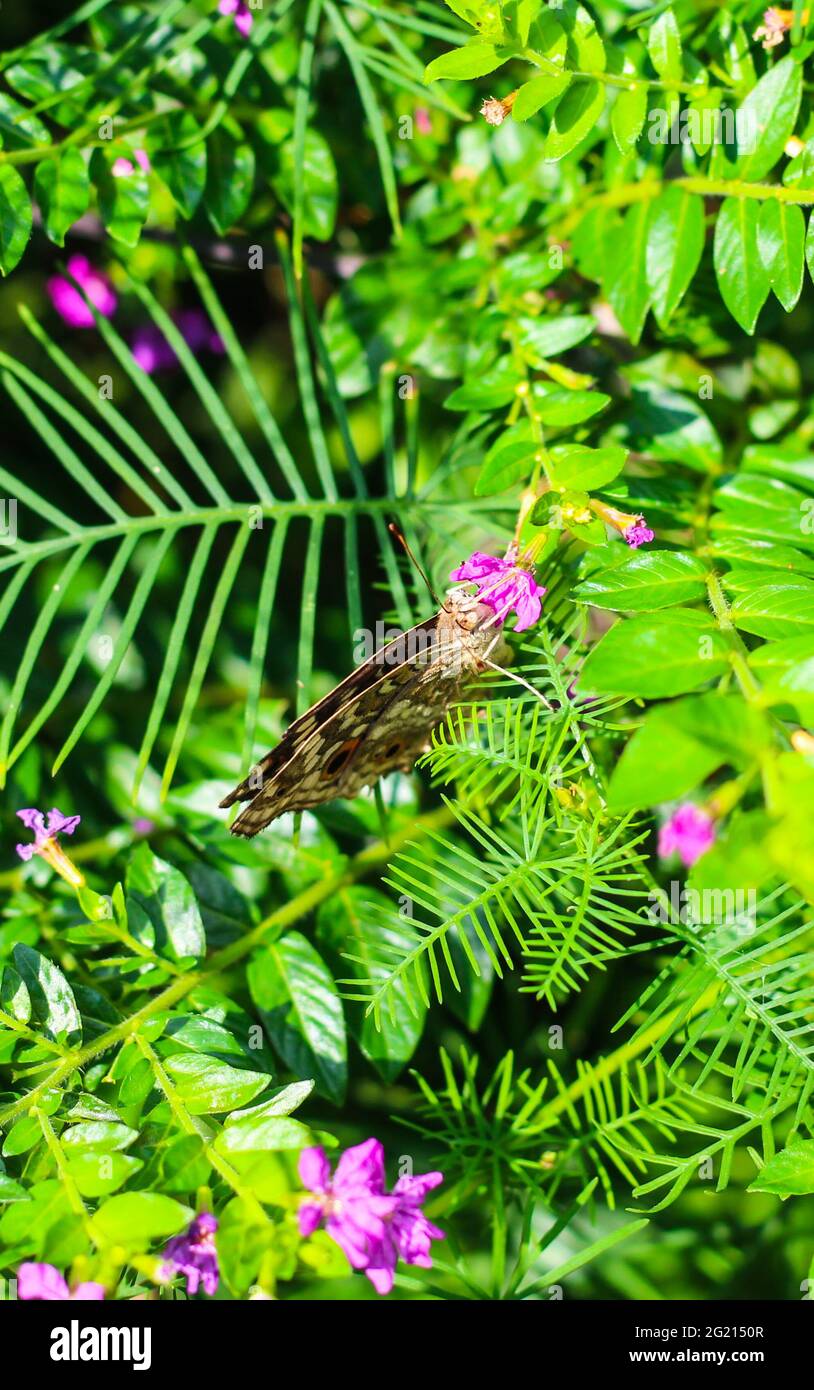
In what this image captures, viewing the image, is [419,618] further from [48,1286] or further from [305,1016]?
[48,1286]

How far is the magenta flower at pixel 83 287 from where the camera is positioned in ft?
4.30

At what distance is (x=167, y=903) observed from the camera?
877 millimetres

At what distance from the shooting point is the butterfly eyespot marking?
795mm

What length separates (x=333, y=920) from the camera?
3.18 ft

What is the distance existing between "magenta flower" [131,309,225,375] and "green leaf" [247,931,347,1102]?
33.0 inches

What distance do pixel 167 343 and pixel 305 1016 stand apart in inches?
37.2

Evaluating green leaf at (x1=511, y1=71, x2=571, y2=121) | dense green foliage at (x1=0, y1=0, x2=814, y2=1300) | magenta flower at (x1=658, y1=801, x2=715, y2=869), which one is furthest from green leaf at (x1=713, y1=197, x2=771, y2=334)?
magenta flower at (x1=658, y1=801, x2=715, y2=869)

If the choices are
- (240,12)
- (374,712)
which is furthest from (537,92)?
(240,12)

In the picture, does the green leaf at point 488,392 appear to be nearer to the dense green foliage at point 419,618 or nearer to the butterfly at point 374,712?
the dense green foliage at point 419,618

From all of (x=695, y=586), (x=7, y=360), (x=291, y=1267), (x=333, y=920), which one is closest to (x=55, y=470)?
(x=7, y=360)

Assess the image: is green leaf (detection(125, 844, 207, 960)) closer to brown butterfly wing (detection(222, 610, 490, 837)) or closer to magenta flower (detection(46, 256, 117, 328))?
brown butterfly wing (detection(222, 610, 490, 837))

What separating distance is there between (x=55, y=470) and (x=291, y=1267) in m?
1.07

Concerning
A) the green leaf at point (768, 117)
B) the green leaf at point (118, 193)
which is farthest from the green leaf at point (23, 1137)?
the green leaf at point (768, 117)
